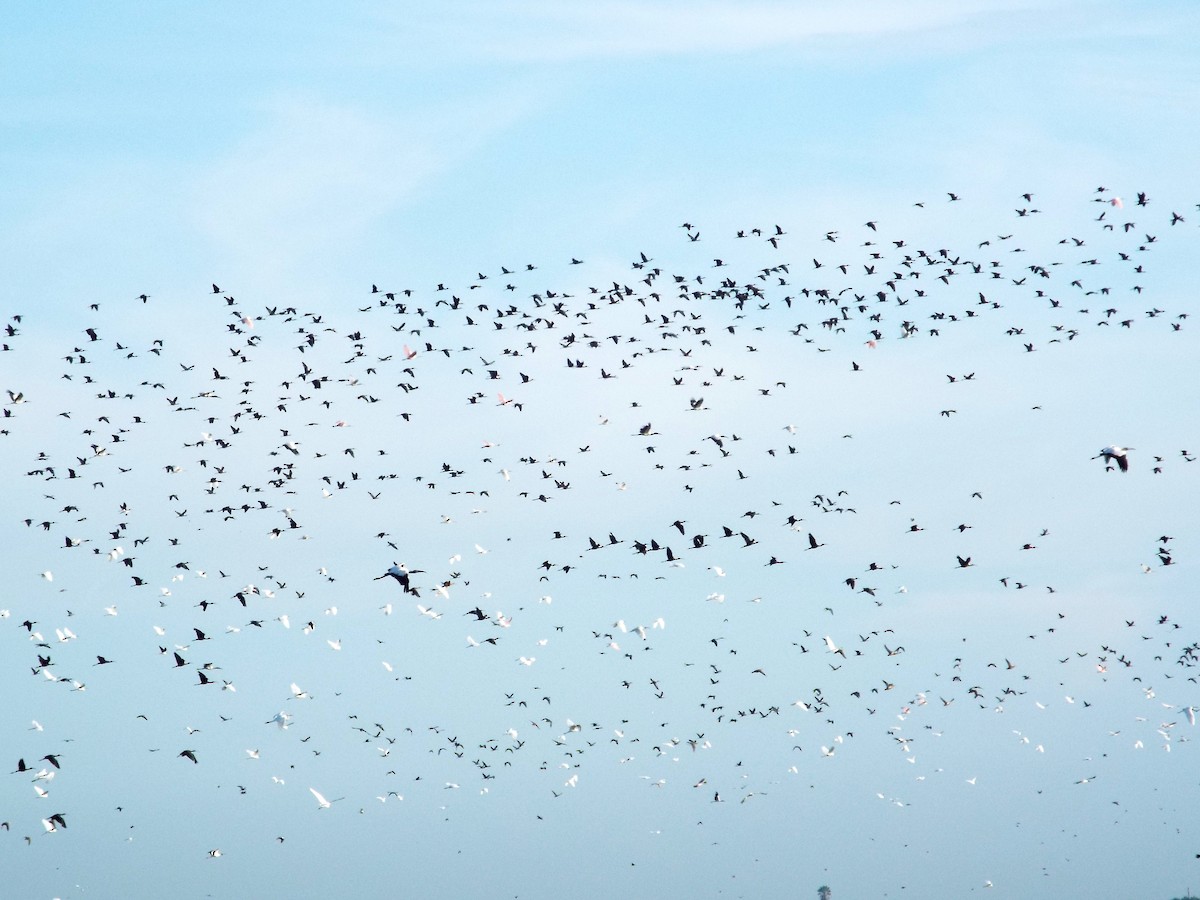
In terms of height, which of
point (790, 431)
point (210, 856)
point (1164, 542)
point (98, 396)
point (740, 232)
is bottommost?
point (210, 856)

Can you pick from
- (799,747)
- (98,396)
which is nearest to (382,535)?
(98,396)

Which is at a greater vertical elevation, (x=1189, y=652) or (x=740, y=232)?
(x=740, y=232)

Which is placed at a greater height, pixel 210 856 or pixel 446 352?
pixel 446 352

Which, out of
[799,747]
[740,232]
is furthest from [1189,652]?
[740,232]

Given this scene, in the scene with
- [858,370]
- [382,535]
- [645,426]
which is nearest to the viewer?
[645,426]

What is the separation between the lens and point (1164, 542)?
193 feet

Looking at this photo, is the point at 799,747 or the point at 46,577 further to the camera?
the point at 799,747

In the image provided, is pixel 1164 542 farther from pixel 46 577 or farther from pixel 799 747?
pixel 46 577

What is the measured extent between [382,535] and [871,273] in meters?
24.6

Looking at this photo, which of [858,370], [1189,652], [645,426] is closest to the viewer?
[645,426]

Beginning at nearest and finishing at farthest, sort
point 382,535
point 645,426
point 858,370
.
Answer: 1. point 645,426
2. point 858,370
3. point 382,535

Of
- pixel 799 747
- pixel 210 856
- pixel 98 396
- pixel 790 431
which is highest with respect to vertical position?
pixel 98 396

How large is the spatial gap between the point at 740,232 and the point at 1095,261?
16.0m

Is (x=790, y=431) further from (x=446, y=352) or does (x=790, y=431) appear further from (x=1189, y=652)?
(x=1189, y=652)
